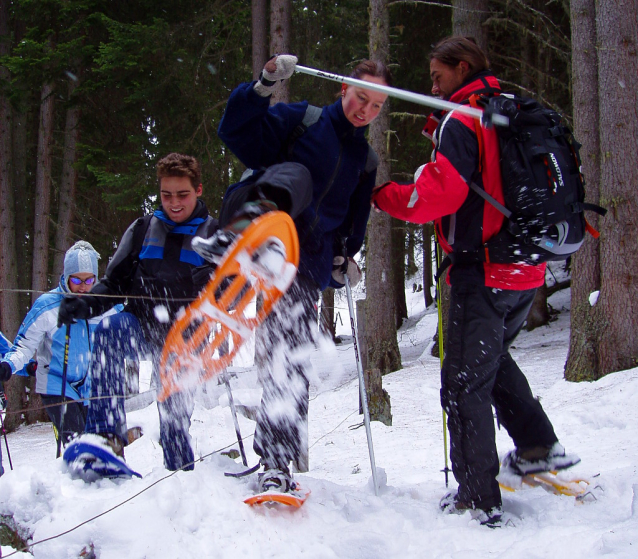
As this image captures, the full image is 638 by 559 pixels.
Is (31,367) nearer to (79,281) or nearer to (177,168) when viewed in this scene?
(79,281)

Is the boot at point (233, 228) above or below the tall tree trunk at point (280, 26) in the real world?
below

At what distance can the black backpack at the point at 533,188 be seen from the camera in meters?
2.52

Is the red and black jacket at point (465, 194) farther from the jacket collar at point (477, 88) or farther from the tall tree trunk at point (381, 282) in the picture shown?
the tall tree trunk at point (381, 282)

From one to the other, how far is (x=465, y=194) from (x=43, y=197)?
12.2m

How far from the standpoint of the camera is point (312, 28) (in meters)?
11.6

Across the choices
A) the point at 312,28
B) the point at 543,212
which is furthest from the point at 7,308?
the point at 543,212

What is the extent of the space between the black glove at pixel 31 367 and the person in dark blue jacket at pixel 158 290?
186 cm

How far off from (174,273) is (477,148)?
6.37ft

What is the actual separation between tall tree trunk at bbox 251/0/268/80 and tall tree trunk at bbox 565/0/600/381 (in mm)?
5443

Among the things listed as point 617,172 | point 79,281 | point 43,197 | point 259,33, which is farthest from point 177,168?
point 43,197

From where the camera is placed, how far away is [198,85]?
10.8 meters

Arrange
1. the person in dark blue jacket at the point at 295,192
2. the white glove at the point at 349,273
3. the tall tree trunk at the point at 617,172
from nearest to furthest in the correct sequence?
the person in dark blue jacket at the point at 295,192 < the white glove at the point at 349,273 < the tall tree trunk at the point at 617,172

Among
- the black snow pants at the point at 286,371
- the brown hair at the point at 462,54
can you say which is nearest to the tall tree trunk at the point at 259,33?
the brown hair at the point at 462,54

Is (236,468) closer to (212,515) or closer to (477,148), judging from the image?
(212,515)
